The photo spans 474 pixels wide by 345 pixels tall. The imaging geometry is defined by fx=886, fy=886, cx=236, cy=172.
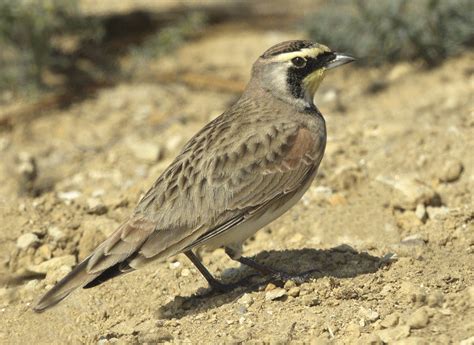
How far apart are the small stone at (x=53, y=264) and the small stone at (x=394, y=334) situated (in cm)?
258

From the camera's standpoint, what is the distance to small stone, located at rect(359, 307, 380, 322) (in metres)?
5.08

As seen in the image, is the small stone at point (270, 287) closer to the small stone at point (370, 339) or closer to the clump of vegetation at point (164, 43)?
the small stone at point (370, 339)

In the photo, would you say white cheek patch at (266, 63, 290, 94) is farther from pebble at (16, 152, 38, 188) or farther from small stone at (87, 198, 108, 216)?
pebble at (16, 152, 38, 188)

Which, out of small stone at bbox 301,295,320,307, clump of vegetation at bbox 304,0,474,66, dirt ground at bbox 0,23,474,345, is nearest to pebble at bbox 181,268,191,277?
dirt ground at bbox 0,23,474,345

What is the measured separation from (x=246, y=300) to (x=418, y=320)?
123 centimetres

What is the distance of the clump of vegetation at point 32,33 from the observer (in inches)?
384

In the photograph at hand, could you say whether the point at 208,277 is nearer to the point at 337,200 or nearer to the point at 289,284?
the point at 289,284

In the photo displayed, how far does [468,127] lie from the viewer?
26.5ft

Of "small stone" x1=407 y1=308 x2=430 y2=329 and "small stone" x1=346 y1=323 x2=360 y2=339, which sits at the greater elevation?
"small stone" x1=407 y1=308 x2=430 y2=329

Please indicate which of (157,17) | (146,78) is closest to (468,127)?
(146,78)

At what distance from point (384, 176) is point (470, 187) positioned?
27.9 inches

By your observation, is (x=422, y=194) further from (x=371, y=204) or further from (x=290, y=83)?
(x=290, y=83)

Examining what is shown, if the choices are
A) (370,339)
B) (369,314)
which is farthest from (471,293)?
(370,339)

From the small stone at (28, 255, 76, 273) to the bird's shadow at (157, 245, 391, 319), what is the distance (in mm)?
972
